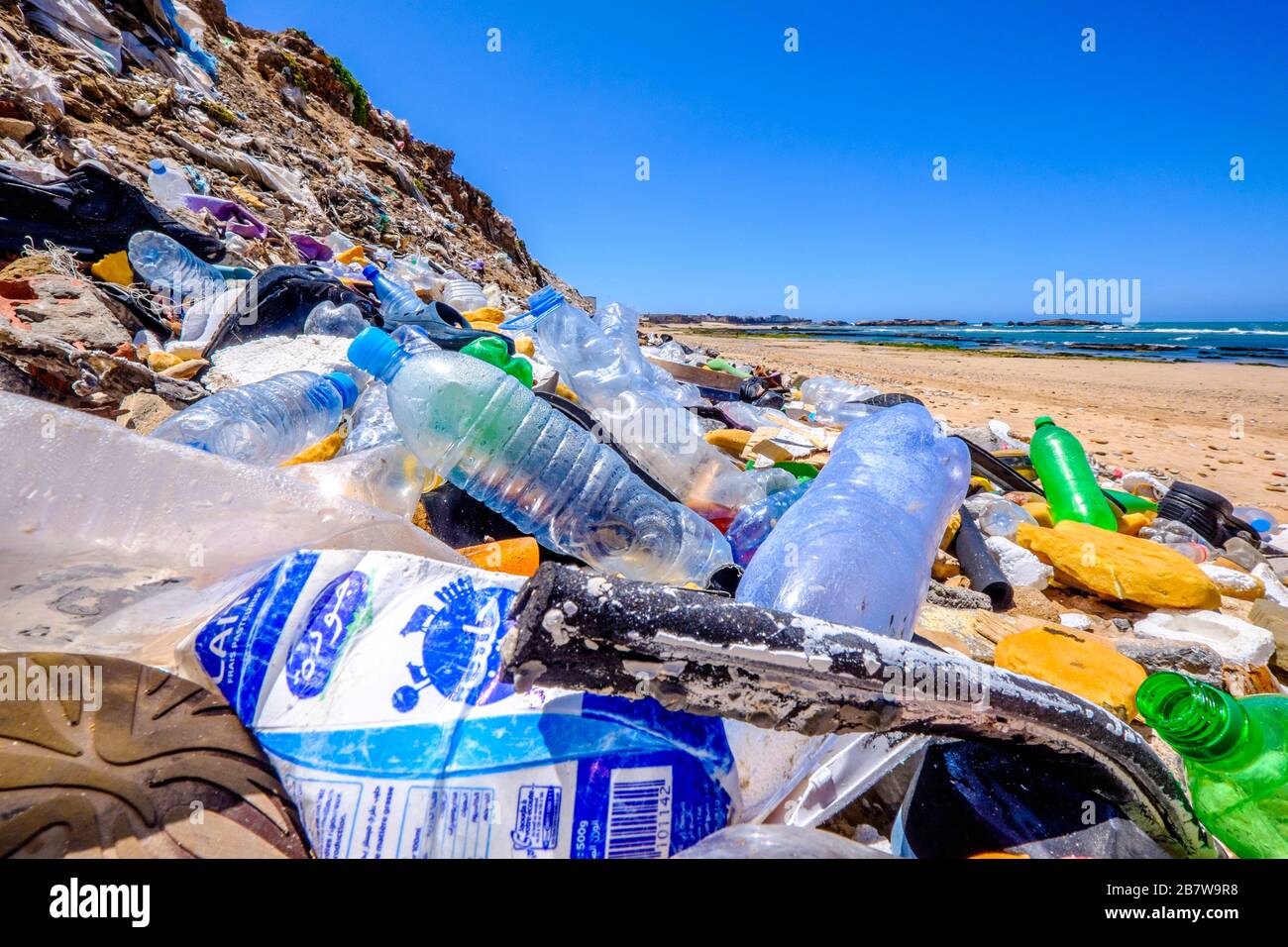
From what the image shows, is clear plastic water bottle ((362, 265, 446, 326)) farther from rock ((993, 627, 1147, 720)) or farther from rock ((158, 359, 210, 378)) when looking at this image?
rock ((993, 627, 1147, 720))

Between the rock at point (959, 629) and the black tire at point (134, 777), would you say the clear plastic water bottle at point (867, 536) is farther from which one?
the black tire at point (134, 777)

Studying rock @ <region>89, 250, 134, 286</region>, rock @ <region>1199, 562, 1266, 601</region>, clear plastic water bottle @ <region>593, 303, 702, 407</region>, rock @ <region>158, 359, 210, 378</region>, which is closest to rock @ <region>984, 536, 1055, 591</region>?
rock @ <region>1199, 562, 1266, 601</region>

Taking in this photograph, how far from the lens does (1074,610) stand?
1.86 metres

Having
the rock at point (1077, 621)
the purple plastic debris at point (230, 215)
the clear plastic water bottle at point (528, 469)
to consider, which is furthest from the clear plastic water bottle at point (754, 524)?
the purple plastic debris at point (230, 215)

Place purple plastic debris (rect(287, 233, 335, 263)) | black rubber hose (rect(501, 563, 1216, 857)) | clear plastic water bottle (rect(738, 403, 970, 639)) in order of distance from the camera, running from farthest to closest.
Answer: purple plastic debris (rect(287, 233, 335, 263))
clear plastic water bottle (rect(738, 403, 970, 639))
black rubber hose (rect(501, 563, 1216, 857))

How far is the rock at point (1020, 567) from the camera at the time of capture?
197cm

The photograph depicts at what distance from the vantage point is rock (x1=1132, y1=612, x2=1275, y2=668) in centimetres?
157

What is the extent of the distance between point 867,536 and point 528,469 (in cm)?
102

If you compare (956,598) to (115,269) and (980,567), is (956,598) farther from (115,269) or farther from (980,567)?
(115,269)

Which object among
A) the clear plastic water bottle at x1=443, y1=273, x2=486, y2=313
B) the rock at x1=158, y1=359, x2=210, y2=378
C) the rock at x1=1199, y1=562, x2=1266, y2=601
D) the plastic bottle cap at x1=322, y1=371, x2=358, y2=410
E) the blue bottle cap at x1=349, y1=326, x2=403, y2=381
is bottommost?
the rock at x1=1199, y1=562, x2=1266, y2=601

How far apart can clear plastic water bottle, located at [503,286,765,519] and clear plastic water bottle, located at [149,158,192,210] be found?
3.47 meters

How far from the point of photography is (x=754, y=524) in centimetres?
181

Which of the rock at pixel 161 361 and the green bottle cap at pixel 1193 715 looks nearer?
the green bottle cap at pixel 1193 715

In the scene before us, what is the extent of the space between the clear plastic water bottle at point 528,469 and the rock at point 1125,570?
1.29 meters
